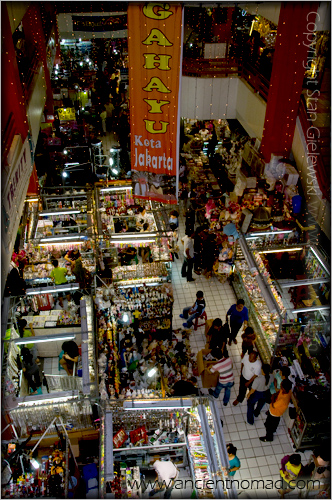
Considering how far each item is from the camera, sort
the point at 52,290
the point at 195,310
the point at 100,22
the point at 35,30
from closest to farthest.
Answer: the point at 52,290 < the point at 195,310 < the point at 35,30 < the point at 100,22

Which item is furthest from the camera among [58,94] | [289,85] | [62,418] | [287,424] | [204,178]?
[58,94]

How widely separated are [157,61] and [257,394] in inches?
231

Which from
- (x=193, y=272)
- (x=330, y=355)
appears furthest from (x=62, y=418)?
(x=193, y=272)

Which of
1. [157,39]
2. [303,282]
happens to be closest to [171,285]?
[303,282]

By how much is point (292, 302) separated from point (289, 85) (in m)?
5.82

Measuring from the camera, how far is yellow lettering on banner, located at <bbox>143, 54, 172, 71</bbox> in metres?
7.07

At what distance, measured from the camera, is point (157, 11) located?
6.72m

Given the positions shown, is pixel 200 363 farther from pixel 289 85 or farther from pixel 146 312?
pixel 289 85

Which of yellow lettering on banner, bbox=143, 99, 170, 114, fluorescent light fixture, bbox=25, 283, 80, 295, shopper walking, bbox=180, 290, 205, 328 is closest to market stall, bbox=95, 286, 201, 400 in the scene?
shopper walking, bbox=180, 290, 205, 328

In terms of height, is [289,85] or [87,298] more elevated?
[289,85]

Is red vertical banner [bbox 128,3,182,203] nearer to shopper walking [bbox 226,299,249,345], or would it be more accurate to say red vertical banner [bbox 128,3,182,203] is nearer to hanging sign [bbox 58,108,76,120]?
shopper walking [bbox 226,299,249,345]

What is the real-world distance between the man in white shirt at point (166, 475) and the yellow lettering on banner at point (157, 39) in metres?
6.41

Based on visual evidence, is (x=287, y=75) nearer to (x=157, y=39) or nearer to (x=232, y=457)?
(x=157, y=39)

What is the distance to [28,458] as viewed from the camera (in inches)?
230
